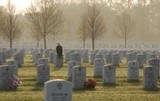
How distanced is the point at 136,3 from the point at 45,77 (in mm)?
85666

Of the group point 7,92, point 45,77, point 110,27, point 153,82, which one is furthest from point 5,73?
point 110,27

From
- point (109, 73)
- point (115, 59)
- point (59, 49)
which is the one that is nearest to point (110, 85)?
point (109, 73)

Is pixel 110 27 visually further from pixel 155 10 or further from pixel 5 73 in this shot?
pixel 5 73

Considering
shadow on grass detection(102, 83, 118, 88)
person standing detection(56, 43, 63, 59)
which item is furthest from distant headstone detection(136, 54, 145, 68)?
shadow on grass detection(102, 83, 118, 88)

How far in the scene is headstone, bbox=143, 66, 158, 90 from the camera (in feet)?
57.3

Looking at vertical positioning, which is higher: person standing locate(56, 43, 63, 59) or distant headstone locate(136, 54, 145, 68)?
person standing locate(56, 43, 63, 59)

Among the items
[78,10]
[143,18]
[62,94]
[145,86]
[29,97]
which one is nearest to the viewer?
[62,94]

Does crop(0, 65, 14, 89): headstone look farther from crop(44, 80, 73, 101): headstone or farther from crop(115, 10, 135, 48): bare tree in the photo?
crop(115, 10, 135, 48): bare tree

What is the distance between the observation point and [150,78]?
57.6ft

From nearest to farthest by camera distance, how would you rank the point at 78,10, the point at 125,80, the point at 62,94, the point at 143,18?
the point at 62,94, the point at 125,80, the point at 143,18, the point at 78,10

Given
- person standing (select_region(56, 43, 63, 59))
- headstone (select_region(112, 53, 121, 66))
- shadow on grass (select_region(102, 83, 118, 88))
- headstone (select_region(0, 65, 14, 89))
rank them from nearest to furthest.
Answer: headstone (select_region(0, 65, 14, 89)) → shadow on grass (select_region(102, 83, 118, 88)) → person standing (select_region(56, 43, 63, 59)) → headstone (select_region(112, 53, 121, 66))

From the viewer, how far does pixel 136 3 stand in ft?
Answer: 334

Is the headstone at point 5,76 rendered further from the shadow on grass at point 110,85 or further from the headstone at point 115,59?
the headstone at point 115,59

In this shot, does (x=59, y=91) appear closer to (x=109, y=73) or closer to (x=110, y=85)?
(x=110, y=85)
